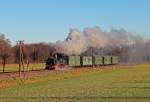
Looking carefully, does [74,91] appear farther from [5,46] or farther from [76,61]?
[5,46]

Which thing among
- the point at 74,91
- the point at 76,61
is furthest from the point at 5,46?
the point at 74,91

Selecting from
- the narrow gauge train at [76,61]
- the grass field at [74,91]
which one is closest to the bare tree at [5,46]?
the narrow gauge train at [76,61]

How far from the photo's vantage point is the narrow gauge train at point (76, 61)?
204 feet

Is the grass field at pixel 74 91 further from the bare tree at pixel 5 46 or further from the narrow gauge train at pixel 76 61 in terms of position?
the bare tree at pixel 5 46

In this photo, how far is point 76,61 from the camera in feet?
244

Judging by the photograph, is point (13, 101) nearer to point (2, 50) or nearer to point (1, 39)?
point (2, 50)

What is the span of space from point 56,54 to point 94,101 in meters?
44.1

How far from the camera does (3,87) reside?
32438 mm

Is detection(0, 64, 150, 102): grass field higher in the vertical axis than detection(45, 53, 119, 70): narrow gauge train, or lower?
lower

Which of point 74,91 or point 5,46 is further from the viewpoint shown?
point 5,46

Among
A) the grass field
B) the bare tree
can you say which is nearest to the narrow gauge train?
the grass field

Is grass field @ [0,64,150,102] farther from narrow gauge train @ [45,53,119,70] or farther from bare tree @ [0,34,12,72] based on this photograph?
bare tree @ [0,34,12,72]

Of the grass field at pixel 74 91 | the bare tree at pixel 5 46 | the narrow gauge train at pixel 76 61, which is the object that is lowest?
the grass field at pixel 74 91

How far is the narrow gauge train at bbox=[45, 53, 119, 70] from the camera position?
204 feet
